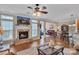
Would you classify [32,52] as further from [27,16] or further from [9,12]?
[9,12]

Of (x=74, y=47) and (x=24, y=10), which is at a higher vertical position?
(x=24, y=10)

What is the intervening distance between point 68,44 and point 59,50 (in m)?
0.18

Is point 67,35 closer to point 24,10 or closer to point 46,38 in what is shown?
point 46,38

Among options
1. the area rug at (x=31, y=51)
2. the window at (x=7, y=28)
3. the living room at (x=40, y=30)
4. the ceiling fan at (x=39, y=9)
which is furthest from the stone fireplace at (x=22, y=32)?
the ceiling fan at (x=39, y=9)

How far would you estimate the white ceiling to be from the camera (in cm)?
211

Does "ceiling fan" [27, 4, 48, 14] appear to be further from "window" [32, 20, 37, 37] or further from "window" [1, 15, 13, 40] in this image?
"window" [1, 15, 13, 40]

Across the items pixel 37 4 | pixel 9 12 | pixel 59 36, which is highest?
pixel 37 4

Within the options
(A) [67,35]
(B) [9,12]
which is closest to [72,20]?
(A) [67,35]

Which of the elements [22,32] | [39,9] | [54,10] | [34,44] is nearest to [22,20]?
[22,32]

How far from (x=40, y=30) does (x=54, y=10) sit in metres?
0.40

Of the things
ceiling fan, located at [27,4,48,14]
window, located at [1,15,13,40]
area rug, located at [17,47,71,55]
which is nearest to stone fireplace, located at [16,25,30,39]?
window, located at [1,15,13,40]

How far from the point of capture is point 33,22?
2145 mm

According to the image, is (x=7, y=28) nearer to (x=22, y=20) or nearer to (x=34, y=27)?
(x=22, y=20)

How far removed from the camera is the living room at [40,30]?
6.90 ft
